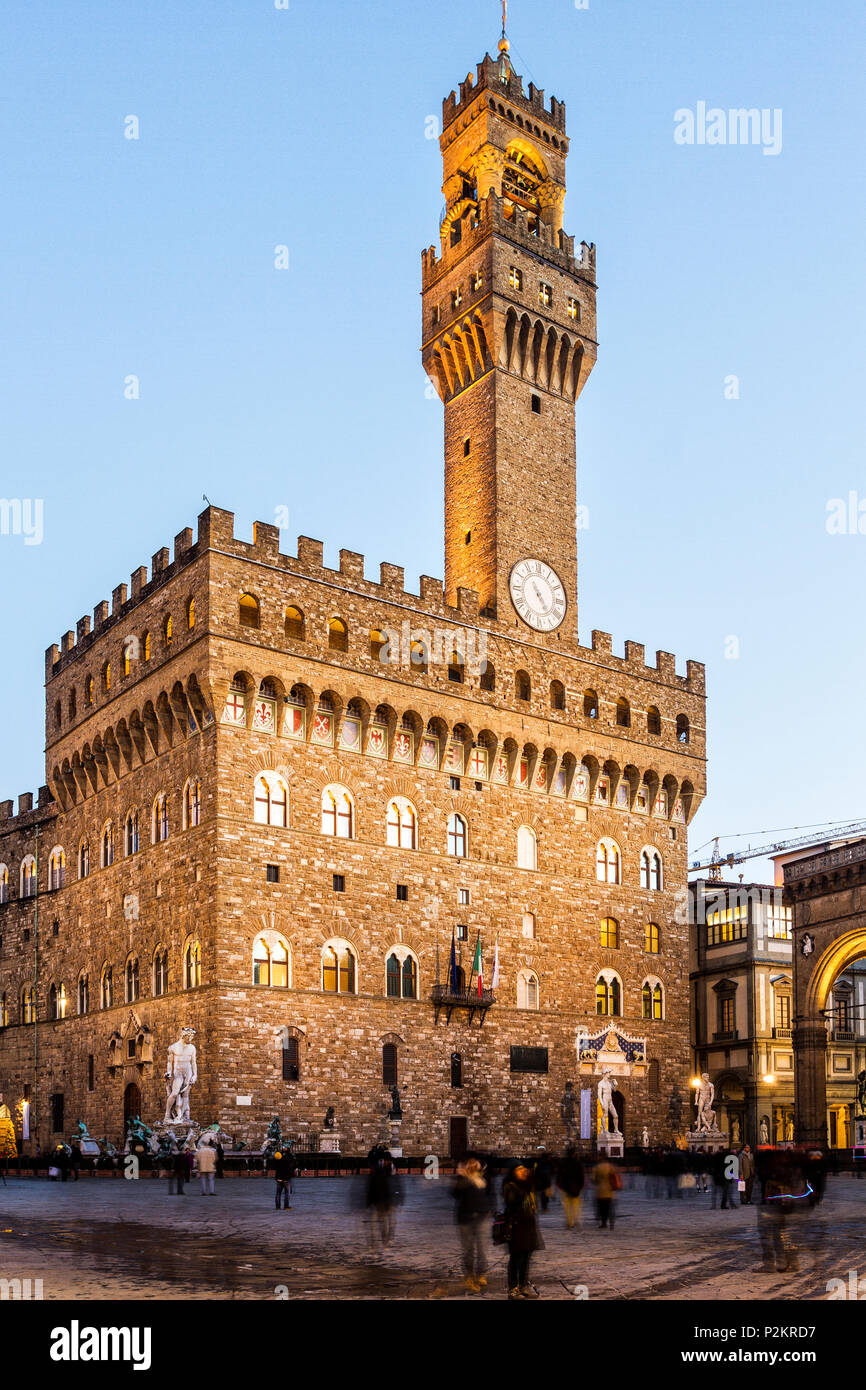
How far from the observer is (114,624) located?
47531 mm

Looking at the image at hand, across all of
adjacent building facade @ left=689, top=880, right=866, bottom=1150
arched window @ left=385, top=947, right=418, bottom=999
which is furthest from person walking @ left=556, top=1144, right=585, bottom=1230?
adjacent building facade @ left=689, top=880, right=866, bottom=1150

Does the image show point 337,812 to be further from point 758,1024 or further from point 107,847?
point 758,1024

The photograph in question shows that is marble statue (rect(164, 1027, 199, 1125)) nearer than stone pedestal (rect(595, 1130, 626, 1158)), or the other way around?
marble statue (rect(164, 1027, 199, 1125))

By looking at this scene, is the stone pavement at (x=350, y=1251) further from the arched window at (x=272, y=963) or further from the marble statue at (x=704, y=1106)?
the marble statue at (x=704, y=1106)

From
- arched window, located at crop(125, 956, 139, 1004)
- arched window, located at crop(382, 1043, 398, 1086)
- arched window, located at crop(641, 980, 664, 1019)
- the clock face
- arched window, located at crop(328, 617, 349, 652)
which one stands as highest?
the clock face

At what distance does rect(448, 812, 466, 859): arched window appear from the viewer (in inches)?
1811

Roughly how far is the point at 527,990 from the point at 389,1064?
21.9 feet

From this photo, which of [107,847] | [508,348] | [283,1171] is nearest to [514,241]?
[508,348]

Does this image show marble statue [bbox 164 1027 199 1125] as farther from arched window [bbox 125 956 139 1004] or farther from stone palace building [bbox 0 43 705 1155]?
arched window [bbox 125 956 139 1004]

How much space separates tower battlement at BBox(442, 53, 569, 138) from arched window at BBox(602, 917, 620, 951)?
32189 mm

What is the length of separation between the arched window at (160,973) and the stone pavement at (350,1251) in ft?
40.4

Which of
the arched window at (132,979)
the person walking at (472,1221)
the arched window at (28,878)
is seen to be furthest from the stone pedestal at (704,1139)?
the person walking at (472,1221)

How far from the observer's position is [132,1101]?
140 ft

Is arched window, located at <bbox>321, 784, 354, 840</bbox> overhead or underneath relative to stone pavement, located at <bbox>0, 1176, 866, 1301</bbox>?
overhead
